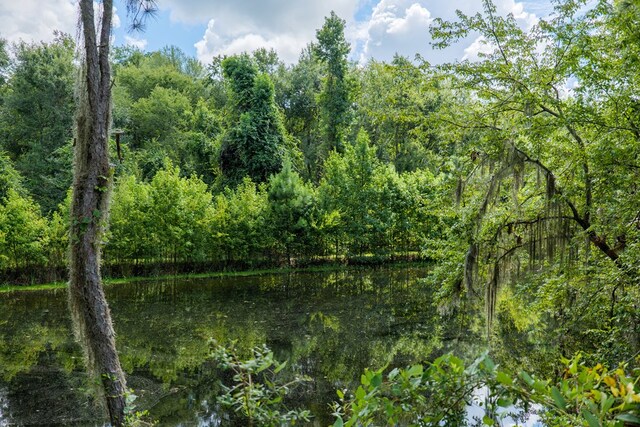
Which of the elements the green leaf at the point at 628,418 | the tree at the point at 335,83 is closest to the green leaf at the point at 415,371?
the green leaf at the point at 628,418

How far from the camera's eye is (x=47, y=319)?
1290 cm

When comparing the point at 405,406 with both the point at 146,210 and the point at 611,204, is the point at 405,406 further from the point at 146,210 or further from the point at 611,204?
the point at 146,210

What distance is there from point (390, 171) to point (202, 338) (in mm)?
14257

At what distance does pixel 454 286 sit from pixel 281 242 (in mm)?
15600

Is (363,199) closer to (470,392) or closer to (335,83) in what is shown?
(335,83)

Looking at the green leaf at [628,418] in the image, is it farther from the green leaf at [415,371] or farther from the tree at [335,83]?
the tree at [335,83]

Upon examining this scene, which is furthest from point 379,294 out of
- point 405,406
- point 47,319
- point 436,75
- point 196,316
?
point 405,406

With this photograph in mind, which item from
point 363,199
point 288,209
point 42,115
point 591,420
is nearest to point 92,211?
point 591,420

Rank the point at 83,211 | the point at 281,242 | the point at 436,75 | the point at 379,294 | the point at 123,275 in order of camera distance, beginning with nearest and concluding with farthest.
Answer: the point at 83,211 → the point at 436,75 → the point at 379,294 → the point at 123,275 → the point at 281,242

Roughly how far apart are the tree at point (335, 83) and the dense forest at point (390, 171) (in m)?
0.12

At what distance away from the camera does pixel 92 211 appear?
4.64 m

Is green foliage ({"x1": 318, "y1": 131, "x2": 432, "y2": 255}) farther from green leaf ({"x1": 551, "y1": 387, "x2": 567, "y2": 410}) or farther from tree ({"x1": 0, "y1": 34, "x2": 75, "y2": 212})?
green leaf ({"x1": 551, "y1": 387, "x2": 567, "y2": 410})

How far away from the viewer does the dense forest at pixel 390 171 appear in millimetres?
5039

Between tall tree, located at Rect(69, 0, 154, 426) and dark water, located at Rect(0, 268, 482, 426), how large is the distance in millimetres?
2088
